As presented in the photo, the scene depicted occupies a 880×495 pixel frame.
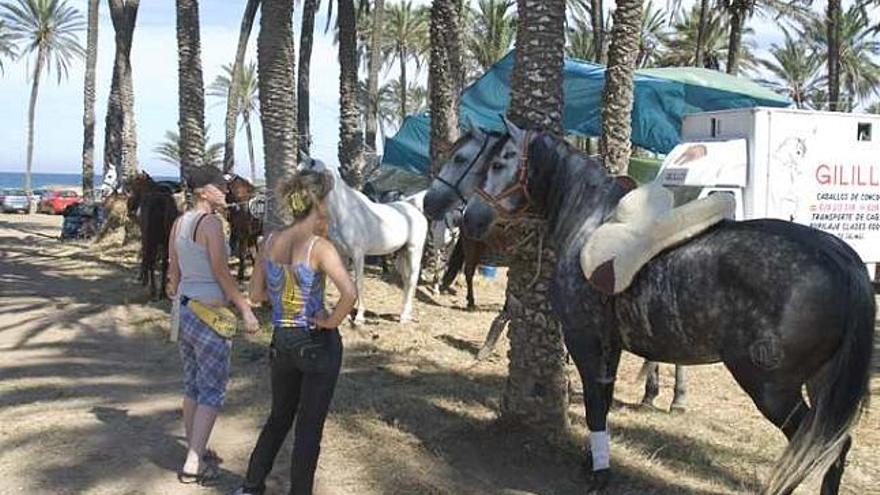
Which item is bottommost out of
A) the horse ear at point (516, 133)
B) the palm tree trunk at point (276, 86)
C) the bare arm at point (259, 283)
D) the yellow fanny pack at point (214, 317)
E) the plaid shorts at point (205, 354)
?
the plaid shorts at point (205, 354)

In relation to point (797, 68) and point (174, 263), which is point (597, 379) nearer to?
point (174, 263)

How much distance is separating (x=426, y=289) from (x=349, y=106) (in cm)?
623

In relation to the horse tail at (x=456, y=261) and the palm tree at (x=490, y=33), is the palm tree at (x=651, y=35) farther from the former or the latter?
the horse tail at (x=456, y=261)

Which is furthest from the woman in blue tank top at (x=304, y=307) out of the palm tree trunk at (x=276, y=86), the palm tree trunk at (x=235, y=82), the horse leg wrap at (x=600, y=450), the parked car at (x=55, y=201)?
the parked car at (x=55, y=201)

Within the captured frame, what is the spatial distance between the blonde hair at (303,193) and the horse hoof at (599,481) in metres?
2.32

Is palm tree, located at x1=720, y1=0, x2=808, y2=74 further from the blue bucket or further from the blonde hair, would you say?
the blonde hair

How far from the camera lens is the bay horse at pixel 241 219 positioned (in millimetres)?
14477

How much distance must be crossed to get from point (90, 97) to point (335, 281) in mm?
26720

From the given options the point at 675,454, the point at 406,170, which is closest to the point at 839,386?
the point at 675,454

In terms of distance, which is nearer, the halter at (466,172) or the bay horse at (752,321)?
the bay horse at (752,321)

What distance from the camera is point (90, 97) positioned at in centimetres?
2816

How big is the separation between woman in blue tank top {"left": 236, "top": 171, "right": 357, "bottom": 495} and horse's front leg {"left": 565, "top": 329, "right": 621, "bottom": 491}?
143 cm

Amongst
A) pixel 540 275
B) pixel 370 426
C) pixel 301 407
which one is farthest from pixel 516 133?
pixel 370 426

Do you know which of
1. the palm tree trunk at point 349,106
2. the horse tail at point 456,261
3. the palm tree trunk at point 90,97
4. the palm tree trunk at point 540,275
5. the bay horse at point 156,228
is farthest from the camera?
the palm tree trunk at point 90,97
